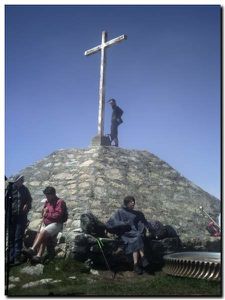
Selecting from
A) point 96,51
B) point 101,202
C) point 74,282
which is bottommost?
point 74,282

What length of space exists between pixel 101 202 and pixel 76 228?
1.16 m

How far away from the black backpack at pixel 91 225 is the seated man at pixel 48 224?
0.56 m

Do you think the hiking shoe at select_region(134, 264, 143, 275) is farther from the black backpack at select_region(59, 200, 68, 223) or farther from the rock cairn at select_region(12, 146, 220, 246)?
the black backpack at select_region(59, 200, 68, 223)

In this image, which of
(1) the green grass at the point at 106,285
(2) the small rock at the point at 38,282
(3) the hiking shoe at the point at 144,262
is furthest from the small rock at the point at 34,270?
(3) the hiking shoe at the point at 144,262

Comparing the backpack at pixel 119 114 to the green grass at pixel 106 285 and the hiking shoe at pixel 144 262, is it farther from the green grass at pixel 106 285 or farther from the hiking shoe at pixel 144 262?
the green grass at pixel 106 285

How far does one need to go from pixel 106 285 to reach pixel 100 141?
4.99 m

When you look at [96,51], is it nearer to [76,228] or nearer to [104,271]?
[76,228]

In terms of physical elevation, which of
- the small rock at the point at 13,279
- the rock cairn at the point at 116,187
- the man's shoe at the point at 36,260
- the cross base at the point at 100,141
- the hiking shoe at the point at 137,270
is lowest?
the small rock at the point at 13,279

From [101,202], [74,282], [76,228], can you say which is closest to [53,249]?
[76,228]

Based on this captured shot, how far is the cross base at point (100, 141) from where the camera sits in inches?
423

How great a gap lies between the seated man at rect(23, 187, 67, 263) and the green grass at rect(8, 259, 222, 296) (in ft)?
1.29

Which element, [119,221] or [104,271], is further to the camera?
[119,221]

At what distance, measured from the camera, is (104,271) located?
716cm

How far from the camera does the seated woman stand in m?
7.38
